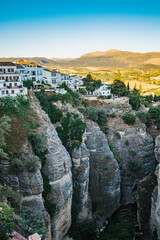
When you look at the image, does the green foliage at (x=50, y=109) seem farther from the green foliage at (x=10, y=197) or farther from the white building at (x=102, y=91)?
the white building at (x=102, y=91)

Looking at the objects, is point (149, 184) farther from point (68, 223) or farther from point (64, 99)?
point (64, 99)

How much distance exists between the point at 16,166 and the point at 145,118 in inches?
1160

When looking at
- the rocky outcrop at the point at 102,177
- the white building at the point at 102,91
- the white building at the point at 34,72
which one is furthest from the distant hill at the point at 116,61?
the rocky outcrop at the point at 102,177

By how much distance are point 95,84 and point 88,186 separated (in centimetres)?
2517

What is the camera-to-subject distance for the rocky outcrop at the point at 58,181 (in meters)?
24.0

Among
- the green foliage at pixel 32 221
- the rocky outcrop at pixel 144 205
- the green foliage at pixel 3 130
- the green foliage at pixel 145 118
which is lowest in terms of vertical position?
the rocky outcrop at pixel 144 205

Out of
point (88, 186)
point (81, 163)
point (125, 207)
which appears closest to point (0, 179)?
point (81, 163)

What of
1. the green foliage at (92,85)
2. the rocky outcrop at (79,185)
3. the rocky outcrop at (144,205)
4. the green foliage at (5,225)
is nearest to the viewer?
the green foliage at (5,225)

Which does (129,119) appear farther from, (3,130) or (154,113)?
(3,130)

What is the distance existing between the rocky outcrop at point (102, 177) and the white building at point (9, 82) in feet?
41.9

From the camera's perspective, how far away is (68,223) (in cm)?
2659

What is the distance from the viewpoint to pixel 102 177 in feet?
112

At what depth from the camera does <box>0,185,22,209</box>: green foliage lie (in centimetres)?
1812

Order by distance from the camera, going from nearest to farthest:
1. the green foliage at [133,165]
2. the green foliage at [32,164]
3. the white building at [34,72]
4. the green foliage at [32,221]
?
the green foliage at [32,221]
the green foliage at [32,164]
the green foliage at [133,165]
the white building at [34,72]
